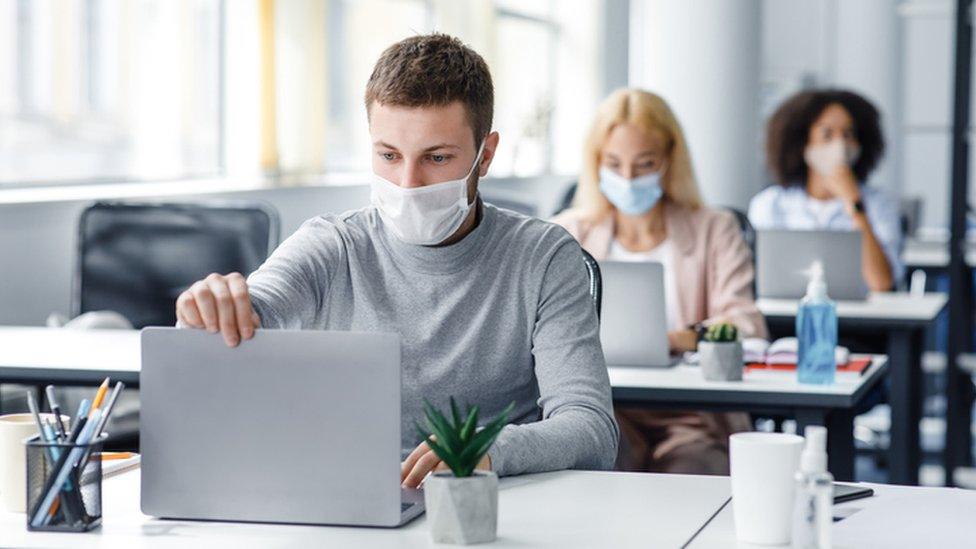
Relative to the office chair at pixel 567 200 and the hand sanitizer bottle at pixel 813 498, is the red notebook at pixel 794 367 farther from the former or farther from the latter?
the hand sanitizer bottle at pixel 813 498

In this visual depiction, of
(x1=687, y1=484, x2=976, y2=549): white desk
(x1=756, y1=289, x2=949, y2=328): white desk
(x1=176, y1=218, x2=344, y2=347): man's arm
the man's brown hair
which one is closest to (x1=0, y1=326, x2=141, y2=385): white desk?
(x1=176, y1=218, x2=344, y2=347): man's arm

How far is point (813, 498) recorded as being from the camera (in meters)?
1.40

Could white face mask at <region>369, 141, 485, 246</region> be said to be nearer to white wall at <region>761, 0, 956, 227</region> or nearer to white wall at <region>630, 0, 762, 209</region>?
white wall at <region>630, 0, 762, 209</region>

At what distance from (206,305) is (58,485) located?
238 millimetres

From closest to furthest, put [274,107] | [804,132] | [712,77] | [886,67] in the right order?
[804,132] → [274,107] → [712,77] → [886,67]

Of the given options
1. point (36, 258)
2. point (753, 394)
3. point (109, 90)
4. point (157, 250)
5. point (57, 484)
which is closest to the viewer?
point (57, 484)

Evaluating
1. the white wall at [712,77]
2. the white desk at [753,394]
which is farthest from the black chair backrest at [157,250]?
the white wall at [712,77]

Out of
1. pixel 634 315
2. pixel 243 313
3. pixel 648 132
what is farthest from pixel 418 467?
pixel 648 132

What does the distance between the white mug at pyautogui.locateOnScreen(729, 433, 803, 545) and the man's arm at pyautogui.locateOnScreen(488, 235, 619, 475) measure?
36 cm

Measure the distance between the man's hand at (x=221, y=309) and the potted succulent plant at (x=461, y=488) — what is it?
8.6 inches

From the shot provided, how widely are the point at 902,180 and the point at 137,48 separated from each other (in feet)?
22.6

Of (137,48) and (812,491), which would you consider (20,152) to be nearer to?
(137,48)

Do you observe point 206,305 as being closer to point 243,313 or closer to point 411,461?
point 243,313

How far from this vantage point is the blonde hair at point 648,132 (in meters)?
3.52
